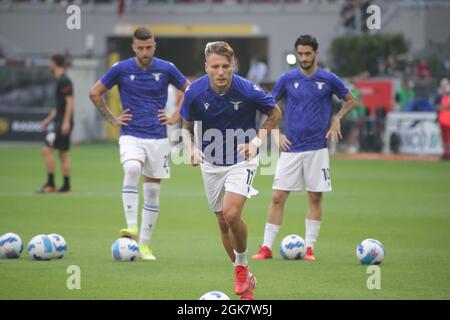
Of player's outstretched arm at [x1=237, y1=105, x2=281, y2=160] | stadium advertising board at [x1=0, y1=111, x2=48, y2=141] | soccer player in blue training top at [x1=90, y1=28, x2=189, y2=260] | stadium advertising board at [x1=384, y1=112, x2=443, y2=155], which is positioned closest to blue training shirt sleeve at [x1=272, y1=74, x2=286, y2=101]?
soccer player in blue training top at [x1=90, y1=28, x2=189, y2=260]

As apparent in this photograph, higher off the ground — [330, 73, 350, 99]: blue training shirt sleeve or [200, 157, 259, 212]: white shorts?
[330, 73, 350, 99]: blue training shirt sleeve

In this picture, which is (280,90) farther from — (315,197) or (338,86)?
(315,197)

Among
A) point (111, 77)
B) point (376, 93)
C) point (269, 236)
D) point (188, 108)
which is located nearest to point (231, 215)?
point (188, 108)

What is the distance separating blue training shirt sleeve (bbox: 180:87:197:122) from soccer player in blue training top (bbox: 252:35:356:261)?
2794 mm

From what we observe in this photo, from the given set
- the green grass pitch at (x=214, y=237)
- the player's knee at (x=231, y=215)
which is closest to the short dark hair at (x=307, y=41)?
the green grass pitch at (x=214, y=237)

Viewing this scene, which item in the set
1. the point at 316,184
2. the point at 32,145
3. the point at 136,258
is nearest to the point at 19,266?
the point at 136,258

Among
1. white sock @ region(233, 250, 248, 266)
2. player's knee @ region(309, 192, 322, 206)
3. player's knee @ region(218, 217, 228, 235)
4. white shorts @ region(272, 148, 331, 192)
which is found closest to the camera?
white sock @ region(233, 250, 248, 266)

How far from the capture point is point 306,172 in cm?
1348

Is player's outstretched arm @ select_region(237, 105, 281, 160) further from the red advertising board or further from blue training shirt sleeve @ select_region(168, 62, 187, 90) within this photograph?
the red advertising board

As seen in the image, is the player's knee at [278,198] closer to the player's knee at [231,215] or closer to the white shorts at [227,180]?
the white shorts at [227,180]

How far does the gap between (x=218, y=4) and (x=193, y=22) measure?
1.46 meters

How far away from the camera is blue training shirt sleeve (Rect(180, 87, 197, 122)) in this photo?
10.6 meters
